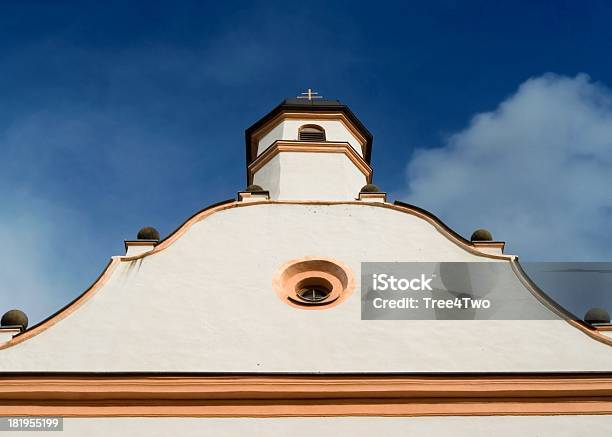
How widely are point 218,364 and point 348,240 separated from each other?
322 cm

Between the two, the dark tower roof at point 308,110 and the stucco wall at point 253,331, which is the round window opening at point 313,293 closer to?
the stucco wall at point 253,331

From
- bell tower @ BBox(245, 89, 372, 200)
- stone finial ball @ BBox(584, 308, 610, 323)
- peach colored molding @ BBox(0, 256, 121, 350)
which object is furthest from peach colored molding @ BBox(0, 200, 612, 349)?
bell tower @ BBox(245, 89, 372, 200)

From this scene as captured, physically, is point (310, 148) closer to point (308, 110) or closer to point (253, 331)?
point (308, 110)

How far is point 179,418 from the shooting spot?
1262 centimetres

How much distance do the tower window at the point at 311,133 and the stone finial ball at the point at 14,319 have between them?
718cm

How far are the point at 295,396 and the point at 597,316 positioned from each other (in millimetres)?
4460

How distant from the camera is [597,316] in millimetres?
14094

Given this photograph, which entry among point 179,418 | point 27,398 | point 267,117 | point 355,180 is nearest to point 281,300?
point 179,418

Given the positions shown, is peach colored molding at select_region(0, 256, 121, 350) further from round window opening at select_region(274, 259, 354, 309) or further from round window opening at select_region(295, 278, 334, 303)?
round window opening at select_region(295, 278, 334, 303)

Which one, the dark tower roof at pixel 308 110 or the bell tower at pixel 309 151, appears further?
the dark tower roof at pixel 308 110

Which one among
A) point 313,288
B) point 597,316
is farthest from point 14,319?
point 597,316

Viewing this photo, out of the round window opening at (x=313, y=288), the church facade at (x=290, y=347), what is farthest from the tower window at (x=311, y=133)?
the round window opening at (x=313, y=288)

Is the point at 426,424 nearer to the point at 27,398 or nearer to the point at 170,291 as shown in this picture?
the point at 170,291

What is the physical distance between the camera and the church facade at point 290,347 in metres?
12.7
